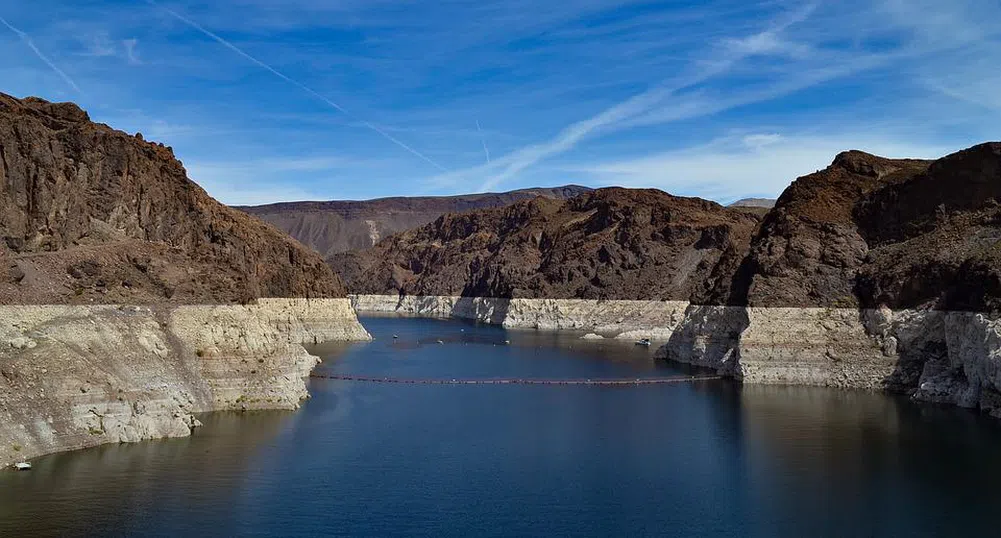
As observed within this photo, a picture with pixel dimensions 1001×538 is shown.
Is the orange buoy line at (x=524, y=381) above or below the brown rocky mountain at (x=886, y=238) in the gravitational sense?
below

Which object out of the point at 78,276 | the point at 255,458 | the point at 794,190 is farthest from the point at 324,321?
the point at 255,458

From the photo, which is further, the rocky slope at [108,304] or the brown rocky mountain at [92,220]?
the brown rocky mountain at [92,220]

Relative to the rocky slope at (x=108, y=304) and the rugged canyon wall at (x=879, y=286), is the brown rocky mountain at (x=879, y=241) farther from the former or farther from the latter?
the rocky slope at (x=108, y=304)

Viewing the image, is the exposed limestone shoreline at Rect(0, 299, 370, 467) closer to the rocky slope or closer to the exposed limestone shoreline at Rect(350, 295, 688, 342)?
the rocky slope

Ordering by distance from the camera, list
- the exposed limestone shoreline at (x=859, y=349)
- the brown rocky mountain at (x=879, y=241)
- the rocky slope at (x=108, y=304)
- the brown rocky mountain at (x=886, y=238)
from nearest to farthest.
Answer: the rocky slope at (x=108, y=304) < the exposed limestone shoreline at (x=859, y=349) < the brown rocky mountain at (x=886, y=238) < the brown rocky mountain at (x=879, y=241)

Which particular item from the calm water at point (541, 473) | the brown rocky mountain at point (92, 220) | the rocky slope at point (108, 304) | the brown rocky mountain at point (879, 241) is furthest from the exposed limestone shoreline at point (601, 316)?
the brown rocky mountain at point (92, 220)

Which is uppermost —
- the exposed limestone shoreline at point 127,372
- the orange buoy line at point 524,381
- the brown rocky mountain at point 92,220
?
the brown rocky mountain at point 92,220

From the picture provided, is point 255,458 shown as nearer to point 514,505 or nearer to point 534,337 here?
point 514,505
